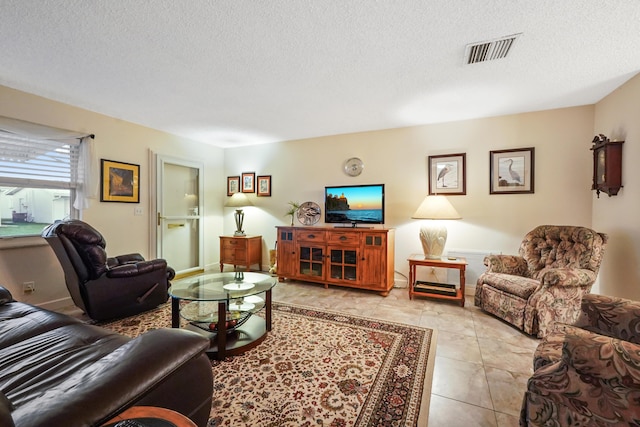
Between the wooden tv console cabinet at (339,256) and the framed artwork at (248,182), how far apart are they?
1249 mm

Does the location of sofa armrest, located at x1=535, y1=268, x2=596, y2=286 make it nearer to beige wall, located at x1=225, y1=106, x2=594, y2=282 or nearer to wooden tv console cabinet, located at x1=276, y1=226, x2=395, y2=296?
beige wall, located at x1=225, y1=106, x2=594, y2=282

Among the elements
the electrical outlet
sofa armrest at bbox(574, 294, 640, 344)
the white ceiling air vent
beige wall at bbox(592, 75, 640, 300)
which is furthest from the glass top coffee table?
beige wall at bbox(592, 75, 640, 300)

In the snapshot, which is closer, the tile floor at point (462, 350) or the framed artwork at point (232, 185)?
the tile floor at point (462, 350)

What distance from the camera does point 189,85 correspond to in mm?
2666

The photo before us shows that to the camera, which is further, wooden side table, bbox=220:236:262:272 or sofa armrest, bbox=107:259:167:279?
wooden side table, bbox=220:236:262:272

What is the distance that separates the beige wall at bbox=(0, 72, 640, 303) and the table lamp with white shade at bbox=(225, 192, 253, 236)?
2.07 feet

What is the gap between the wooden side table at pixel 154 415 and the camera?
26.5 inches

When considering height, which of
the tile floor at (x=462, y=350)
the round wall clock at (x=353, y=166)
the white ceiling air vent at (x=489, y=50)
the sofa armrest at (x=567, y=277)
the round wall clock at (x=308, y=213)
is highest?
the white ceiling air vent at (x=489, y=50)

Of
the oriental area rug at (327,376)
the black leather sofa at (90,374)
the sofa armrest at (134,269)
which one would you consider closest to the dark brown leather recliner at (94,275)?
the sofa armrest at (134,269)

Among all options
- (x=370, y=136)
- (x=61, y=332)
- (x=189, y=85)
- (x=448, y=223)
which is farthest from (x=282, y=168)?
(x=61, y=332)

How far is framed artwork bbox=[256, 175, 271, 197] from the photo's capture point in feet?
15.9

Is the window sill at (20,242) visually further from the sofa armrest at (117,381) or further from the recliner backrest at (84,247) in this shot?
the sofa armrest at (117,381)

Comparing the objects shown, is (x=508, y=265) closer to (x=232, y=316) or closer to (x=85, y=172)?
(x=232, y=316)

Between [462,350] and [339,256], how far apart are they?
1901mm
